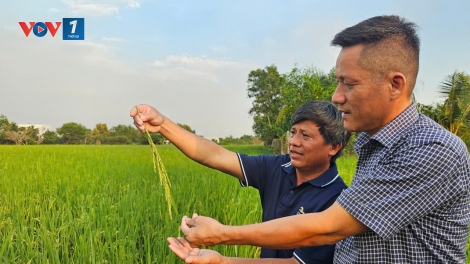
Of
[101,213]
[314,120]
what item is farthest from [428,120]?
[101,213]

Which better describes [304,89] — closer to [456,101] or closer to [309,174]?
[456,101]

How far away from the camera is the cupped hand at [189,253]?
4.35 ft

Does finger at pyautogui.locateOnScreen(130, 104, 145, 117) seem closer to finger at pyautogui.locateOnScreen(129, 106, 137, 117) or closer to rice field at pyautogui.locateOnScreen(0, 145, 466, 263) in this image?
finger at pyautogui.locateOnScreen(129, 106, 137, 117)

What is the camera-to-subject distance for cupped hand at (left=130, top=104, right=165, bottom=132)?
172cm

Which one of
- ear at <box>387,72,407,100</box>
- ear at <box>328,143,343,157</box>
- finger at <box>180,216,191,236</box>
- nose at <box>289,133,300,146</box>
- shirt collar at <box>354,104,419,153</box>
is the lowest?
finger at <box>180,216,191,236</box>

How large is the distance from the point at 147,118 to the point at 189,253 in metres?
0.67

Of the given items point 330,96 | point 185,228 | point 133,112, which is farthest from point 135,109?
point 330,96

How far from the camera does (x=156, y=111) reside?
177 cm

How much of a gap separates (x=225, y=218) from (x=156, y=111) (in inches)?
65.3

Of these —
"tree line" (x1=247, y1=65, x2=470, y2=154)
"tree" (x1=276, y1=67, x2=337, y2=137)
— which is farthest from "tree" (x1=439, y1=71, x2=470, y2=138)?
"tree" (x1=276, y1=67, x2=337, y2=137)

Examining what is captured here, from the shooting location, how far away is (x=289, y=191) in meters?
1.69

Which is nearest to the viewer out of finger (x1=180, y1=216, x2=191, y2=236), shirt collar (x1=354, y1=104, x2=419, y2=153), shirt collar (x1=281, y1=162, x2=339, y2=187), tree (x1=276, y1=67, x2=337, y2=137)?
shirt collar (x1=354, y1=104, x2=419, y2=153)

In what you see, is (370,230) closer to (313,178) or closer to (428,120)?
(428,120)

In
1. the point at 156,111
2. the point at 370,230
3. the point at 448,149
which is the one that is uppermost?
the point at 156,111
